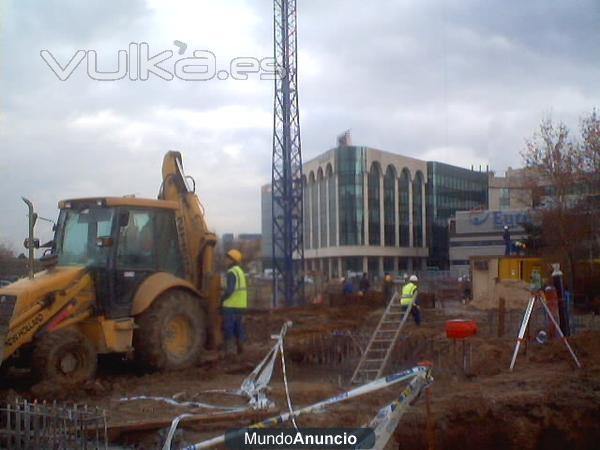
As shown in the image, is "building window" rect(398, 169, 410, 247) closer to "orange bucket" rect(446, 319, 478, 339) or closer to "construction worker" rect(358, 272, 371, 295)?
"construction worker" rect(358, 272, 371, 295)

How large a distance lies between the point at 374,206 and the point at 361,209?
0.83 metres

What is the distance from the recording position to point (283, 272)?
13180 mm

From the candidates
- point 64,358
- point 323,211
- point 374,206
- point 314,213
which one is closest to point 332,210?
point 323,211

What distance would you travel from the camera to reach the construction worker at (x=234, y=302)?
31.0 ft

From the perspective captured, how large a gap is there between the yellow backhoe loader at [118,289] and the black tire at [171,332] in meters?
0.01

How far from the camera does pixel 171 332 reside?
993 centimetres

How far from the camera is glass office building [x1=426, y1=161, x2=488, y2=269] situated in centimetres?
1473

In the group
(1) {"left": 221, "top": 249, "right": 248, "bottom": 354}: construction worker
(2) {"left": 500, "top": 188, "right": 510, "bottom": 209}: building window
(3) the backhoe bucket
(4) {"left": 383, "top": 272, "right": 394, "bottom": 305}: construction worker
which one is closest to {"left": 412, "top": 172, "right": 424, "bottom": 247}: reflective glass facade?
(4) {"left": 383, "top": 272, "right": 394, "bottom": 305}: construction worker

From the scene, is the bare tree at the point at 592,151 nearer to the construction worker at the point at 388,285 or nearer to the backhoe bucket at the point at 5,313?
the construction worker at the point at 388,285

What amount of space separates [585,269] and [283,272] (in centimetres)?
1562

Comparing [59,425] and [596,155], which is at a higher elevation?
[596,155]

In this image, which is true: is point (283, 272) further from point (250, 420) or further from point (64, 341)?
point (250, 420)

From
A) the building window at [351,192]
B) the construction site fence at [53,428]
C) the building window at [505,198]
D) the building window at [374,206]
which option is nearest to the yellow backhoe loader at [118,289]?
the construction site fence at [53,428]

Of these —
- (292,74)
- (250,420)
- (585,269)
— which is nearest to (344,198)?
(292,74)
